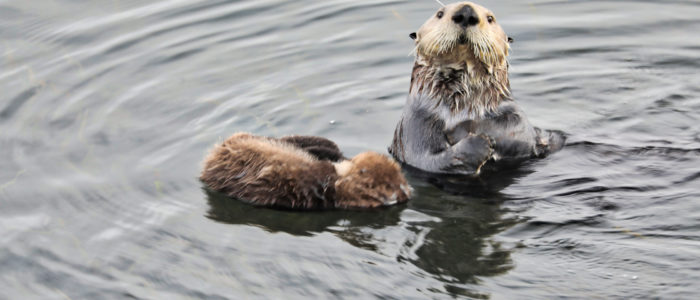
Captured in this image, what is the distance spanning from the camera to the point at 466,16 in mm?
4992

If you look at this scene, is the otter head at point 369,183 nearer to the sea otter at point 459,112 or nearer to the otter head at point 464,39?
the sea otter at point 459,112

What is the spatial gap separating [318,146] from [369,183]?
25.4 inches

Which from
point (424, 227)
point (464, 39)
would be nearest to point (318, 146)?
point (424, 227)

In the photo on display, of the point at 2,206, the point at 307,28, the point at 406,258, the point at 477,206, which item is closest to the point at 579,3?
the point at 307,28

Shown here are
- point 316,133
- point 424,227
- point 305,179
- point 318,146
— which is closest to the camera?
point 424,227

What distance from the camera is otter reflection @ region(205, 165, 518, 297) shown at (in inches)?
166

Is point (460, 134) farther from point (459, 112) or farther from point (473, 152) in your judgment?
point (473, 152)

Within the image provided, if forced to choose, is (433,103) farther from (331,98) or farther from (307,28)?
(307,28)

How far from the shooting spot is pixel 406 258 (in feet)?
14.1

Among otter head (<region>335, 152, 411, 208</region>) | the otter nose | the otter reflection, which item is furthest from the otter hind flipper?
the otter nose

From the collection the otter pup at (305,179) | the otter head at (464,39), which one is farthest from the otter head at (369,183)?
the otter head at (464,39)

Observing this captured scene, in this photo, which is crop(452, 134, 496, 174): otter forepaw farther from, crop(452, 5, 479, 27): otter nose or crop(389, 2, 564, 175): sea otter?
crop(452, 5, 479, 27): otter nose

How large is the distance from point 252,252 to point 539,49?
13.3 feet

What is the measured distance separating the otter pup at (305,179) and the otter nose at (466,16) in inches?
36.7
